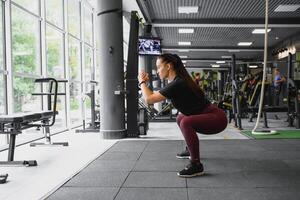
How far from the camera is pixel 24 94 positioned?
6133 mm

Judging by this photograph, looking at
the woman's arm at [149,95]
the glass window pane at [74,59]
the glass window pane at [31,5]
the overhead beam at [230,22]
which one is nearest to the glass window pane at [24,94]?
the glass window pane at [31,5]

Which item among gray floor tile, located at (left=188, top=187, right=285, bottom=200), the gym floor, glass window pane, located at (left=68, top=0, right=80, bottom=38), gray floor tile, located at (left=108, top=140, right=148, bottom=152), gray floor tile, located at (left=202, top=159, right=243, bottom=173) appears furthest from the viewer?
glass window pane, located at (left=68, top=0, right=80, bottom=38)

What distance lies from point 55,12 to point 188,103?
5.50m

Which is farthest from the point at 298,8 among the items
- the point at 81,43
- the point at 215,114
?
the point at 215,114

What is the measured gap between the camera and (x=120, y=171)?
3406mm

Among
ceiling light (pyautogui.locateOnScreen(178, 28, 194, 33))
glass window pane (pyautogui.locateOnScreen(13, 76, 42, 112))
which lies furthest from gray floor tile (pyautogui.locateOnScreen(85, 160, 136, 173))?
ceiling light (pyautogui.locateOnScreen(178, 28, 194, 33))

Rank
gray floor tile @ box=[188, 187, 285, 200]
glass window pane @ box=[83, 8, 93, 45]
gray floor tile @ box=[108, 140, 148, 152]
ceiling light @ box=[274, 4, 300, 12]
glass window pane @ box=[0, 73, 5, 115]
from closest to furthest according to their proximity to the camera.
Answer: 1. gray floor tile @ box=[188, 187, 285, 200]
2. gray floor tile @ box=[108, 140, 148, 152]
3. glass window pane @ box=[0, 73, 5, 115]
4. ceiling light @ box=[274, 4, 300, 12]
5. glass window pane @ box=[83, 8, 93, 45]

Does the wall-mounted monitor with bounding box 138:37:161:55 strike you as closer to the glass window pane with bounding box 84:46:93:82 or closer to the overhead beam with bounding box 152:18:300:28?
the glass window pane with bounding box 84:46:93:82

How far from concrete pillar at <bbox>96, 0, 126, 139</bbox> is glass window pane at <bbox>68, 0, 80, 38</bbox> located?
261 cm

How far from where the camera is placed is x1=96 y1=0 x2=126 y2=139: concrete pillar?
6.07 metres

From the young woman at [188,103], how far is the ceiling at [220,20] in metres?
6.52

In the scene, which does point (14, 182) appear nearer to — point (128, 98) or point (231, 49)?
point (128, 98)

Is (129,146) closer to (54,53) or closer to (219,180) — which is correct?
(219,180)

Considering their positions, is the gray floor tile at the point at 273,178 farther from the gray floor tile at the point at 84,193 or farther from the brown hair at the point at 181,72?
the gray floor tile at the point at 84,193
